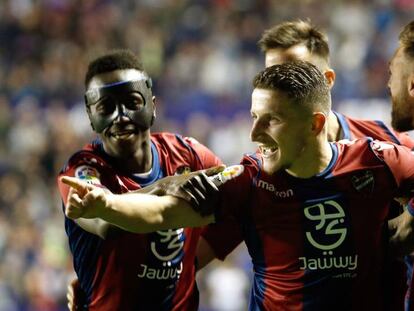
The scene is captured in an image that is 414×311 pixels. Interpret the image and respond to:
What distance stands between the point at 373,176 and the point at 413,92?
1.85 feet

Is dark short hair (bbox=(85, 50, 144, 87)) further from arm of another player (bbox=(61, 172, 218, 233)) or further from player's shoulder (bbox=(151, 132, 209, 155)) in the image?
arm of another player (bbox=(61, 172, 218, 233))

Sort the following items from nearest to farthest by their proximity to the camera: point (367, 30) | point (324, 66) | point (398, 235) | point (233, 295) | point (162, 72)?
point (398, 235) < point (324, 66) < point (233, 295) < point (367, 30) < point (162, 72)

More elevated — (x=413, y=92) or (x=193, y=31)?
(x=193, y=31)

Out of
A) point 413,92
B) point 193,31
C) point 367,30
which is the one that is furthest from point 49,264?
point 413,92

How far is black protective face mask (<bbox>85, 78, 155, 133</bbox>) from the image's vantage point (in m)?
3.79

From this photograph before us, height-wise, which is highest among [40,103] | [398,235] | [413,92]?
[40,103]

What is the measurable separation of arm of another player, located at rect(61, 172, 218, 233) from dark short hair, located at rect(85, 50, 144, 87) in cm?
86

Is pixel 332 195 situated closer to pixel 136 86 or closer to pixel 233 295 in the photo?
→ pixel 136 86

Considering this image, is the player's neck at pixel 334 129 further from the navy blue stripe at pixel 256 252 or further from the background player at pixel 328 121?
the navy blue stripe at pixel 256 252

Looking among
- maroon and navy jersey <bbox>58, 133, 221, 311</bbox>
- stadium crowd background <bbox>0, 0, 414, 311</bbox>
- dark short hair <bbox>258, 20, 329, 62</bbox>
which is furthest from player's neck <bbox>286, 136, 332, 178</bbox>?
stadium crowd background <bbox>0, 0, 414, 311</bbox>

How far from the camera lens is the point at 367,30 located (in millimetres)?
9836

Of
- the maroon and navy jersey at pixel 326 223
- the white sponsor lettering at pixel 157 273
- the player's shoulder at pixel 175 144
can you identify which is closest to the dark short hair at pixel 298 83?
the maroon and navy jersey at pixel 326 223

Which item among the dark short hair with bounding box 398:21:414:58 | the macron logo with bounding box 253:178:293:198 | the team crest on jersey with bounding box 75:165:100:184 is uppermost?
the dark short hair with bounding box 398:21:414:58

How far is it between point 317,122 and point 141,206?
72cm
